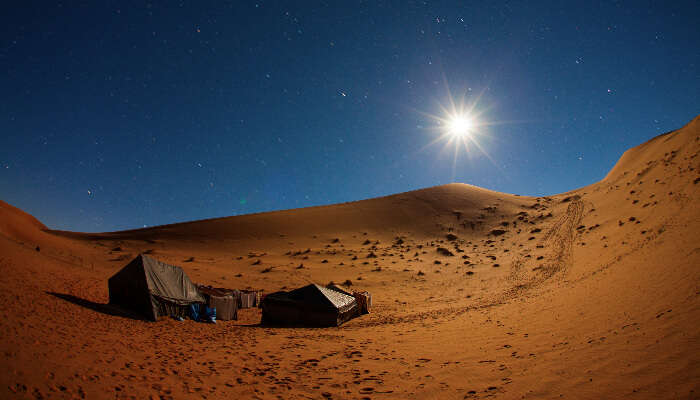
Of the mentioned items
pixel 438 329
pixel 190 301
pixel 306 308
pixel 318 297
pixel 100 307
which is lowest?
pixel 100 307

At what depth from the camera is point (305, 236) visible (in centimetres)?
5041

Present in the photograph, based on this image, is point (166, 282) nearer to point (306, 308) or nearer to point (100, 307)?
point (100, 307)

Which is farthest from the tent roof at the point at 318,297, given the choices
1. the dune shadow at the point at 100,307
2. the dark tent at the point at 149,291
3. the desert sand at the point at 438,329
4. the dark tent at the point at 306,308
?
the dune shadow at the point at 100,307


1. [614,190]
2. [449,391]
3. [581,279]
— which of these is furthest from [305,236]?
[449,391]

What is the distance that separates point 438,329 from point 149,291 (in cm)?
A: 1403

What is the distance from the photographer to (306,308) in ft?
56.4

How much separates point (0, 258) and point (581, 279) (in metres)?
31.8

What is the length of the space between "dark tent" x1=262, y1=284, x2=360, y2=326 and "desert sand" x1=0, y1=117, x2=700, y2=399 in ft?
3.71

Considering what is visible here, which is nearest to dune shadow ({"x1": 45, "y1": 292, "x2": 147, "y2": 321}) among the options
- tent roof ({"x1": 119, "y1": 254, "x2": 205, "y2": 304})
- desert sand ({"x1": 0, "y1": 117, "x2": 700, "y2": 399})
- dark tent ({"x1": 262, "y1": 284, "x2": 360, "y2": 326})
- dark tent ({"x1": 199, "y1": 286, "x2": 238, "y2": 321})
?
desert sand ({"x1": 0, "y1": 117, "x2": 700, "y2": 399})

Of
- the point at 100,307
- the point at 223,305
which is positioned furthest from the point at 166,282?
the point at 223,305

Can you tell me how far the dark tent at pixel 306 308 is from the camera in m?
16.9

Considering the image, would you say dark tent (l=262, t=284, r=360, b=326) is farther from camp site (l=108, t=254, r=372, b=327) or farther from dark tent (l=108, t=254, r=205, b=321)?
dark tent (l=108, t=254, r=205, b=321)

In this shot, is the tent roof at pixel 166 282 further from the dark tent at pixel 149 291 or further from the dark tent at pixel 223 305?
the dark tent at pixel 223 305

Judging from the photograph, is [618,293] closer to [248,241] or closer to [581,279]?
[581,279]
